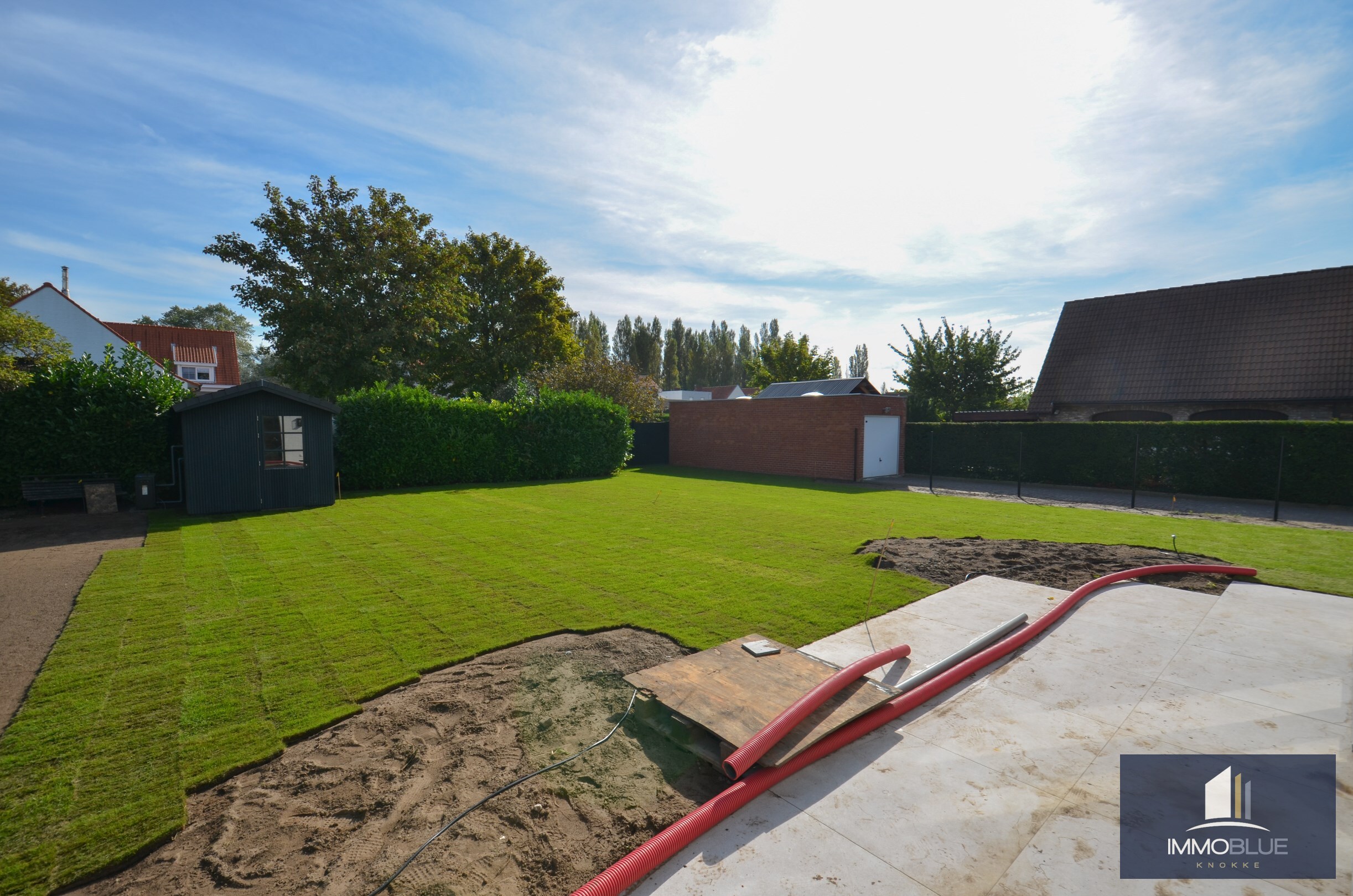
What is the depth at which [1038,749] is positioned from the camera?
10.9 feet

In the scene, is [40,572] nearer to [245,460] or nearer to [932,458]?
[245,460]

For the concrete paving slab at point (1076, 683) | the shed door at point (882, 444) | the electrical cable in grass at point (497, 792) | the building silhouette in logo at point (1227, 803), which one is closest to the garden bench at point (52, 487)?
the electrical cable in grass at point (497, 792)

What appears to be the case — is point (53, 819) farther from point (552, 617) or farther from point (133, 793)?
point (552, 617)

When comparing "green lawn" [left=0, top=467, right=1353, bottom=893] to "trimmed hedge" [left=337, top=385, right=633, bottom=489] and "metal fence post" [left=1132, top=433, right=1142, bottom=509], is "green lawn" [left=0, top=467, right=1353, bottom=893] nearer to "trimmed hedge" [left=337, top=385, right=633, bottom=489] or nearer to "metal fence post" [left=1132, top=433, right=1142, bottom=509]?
"metal fence post" [left=1132, top=433, right=1142, bottom=509]

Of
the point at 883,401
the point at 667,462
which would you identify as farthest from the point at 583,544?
the point at 667,462

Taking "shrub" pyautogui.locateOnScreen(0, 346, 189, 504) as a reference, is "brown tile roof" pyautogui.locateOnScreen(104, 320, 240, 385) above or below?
above

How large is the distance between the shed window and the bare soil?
2274 millimetres

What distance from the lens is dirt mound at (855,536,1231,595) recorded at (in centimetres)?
683

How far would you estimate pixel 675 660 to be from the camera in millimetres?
4035

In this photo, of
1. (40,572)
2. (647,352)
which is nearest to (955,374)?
(40,572)

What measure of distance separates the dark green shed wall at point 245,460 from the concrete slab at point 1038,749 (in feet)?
39.1

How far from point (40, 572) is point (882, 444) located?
19310 mm

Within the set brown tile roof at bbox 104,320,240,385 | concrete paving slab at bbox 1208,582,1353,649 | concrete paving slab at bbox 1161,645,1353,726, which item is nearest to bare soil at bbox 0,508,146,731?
concrete paving slab at bbox 1161,645,1353,726

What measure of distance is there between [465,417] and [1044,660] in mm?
15571
